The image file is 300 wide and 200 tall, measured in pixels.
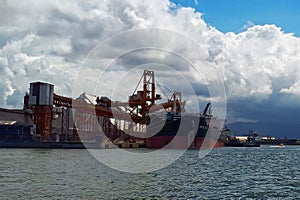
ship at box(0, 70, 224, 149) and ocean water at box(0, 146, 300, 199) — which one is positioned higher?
ship at box(0, 70, 224, 149)

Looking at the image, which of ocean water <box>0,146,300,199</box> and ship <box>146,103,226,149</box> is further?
ship <box>146,103,226,149</box>

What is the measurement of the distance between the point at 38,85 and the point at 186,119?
4052 centimetres

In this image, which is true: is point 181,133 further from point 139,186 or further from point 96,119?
point 139,186

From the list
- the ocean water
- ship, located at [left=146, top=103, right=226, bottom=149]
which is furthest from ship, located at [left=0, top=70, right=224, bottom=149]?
the ocean water

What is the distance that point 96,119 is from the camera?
14600 centimetres

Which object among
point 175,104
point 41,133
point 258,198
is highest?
point 175,104

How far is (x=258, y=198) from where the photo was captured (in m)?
25.6

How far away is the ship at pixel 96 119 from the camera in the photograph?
10994 centimetres

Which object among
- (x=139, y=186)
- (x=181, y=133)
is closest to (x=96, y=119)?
(x=181, y=133)

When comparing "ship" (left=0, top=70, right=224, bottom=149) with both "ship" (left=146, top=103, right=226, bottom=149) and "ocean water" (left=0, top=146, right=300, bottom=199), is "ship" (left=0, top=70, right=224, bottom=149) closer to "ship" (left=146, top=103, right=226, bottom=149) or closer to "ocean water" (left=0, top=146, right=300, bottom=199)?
"ship" (left=146, top=103, right=226, bottom=149)

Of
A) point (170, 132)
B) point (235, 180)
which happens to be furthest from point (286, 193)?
point (170, 132)

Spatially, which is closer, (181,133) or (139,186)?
(139,186)

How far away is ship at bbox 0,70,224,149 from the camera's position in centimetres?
10994

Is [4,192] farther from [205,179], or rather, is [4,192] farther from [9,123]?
[9,123]
